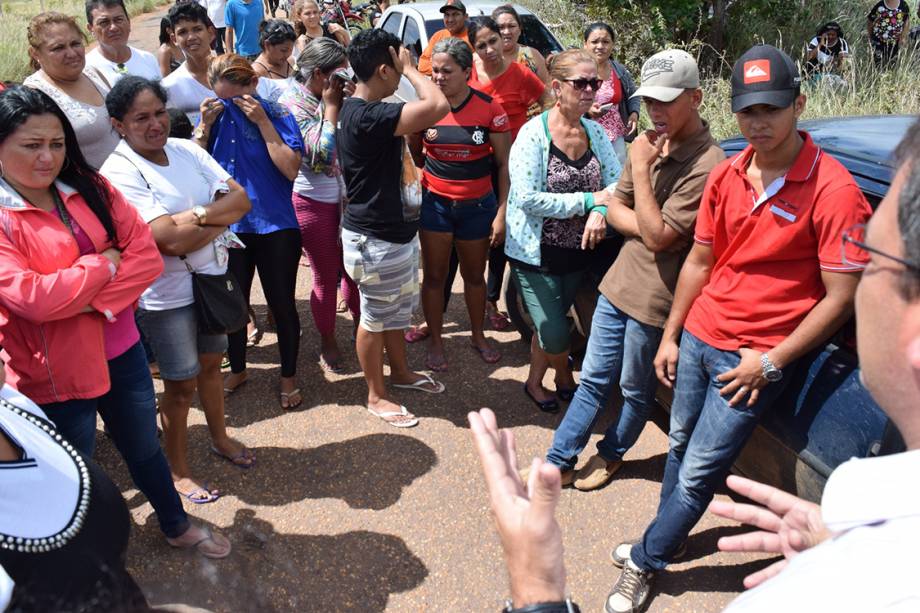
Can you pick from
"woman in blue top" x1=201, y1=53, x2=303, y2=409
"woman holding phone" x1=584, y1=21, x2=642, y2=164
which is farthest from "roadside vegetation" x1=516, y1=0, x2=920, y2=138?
"woman in blue top" x1=201, y1=53, x2=303, y2=409

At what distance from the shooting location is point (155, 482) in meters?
3.09

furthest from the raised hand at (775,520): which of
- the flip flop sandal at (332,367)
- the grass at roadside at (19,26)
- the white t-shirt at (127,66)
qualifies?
the grass at roadside at (19,26)

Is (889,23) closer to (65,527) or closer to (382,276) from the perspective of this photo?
(382,276)

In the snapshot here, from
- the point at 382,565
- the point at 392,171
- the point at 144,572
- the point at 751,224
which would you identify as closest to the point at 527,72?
the point at 392,171

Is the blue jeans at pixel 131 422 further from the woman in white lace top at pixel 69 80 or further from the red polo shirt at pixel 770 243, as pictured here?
the red polo shirt at pixel 770 243

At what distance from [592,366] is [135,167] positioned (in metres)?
2.16

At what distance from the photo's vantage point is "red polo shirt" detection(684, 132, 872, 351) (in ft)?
7.79

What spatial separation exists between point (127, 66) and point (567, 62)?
300 centimetres

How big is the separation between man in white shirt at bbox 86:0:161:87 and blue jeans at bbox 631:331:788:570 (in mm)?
3924

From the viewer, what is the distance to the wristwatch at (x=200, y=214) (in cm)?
324

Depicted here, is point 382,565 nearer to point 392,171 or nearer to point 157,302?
point 157,302

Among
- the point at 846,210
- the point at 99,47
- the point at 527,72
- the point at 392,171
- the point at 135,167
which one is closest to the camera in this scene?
the point at 846,210

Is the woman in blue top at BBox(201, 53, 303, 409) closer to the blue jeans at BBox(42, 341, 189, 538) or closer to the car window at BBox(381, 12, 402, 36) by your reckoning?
the blue jeans at BBox(42, 341, 189, 538)

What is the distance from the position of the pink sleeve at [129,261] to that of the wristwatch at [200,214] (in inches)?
13.3
